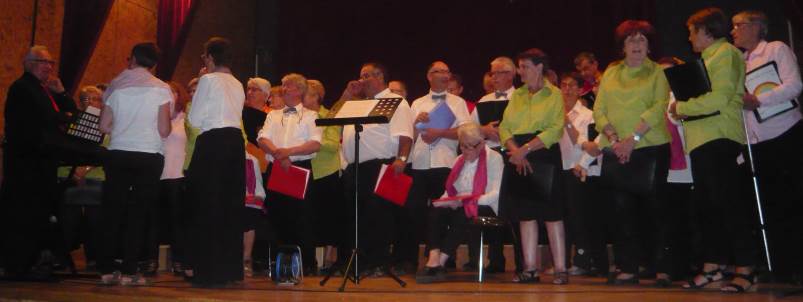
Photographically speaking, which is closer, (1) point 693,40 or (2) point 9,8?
(1) point 693,40

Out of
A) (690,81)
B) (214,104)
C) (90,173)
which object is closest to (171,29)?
(90,173)

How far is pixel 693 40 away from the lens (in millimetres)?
4512

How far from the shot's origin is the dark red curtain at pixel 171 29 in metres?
8.80

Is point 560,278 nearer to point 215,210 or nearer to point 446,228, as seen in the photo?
point 446,228

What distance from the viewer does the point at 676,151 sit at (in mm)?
5215

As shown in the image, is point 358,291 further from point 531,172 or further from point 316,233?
point 316,233

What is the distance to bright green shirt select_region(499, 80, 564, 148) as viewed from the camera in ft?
16.5

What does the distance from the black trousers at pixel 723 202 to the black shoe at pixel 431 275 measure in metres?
1.70

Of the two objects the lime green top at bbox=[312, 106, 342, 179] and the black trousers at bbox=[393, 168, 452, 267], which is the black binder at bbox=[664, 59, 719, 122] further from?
the lime green top at bbox=[312, 106, 342, 179]

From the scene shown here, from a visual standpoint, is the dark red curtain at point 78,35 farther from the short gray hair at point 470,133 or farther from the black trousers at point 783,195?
the black trousers at point 783,195

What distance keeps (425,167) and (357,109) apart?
153 cm

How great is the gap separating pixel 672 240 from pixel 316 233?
8.40 ft

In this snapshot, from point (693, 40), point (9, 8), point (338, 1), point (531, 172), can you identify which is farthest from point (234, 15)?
point (693, 40)

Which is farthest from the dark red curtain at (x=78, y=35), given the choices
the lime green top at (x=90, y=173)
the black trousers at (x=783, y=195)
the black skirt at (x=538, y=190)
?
the black trousers at (x=783, y=195)
